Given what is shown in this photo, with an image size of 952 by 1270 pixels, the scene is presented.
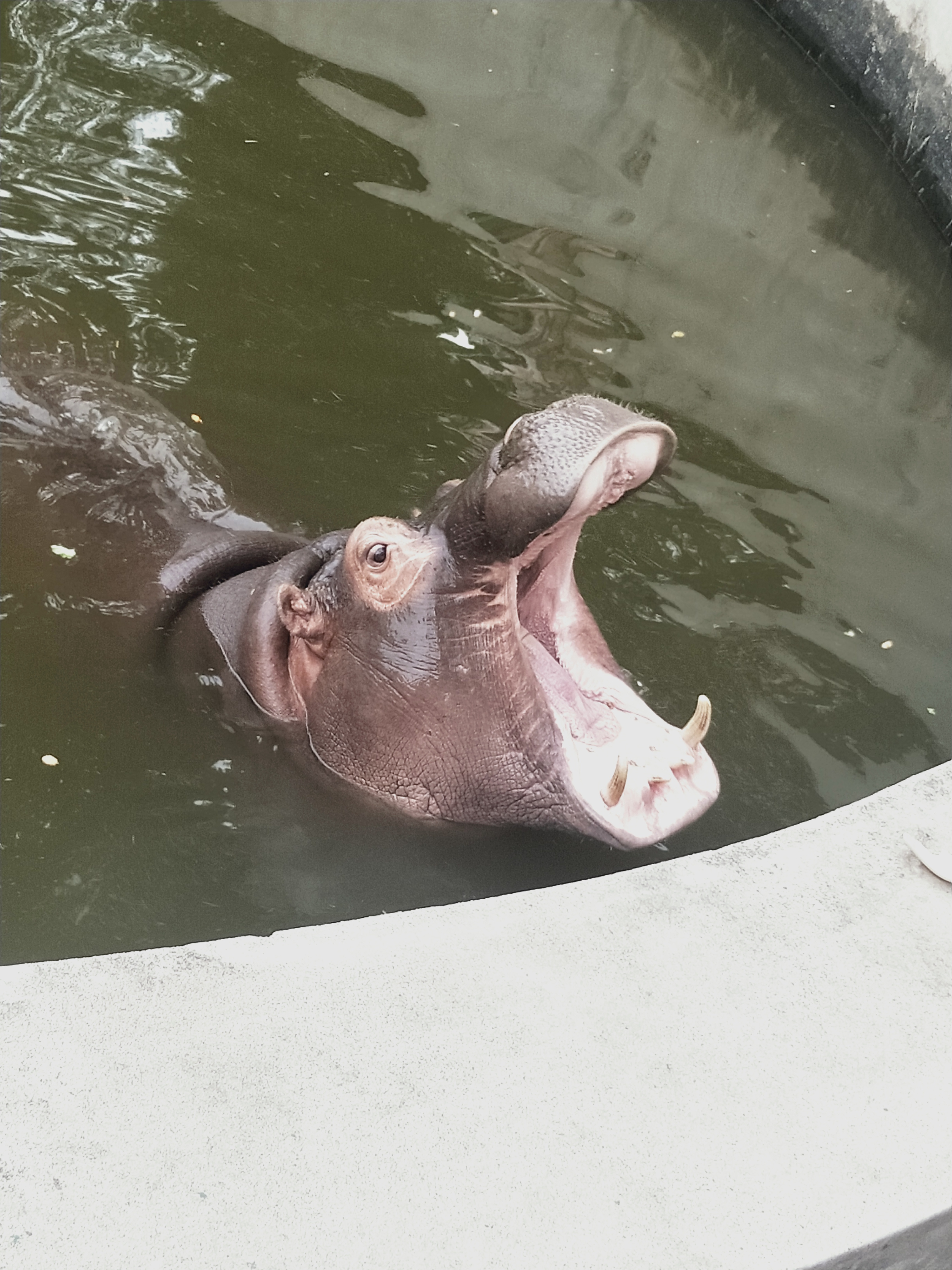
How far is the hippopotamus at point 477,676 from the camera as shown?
331cm

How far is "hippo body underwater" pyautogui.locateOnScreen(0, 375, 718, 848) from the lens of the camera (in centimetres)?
322

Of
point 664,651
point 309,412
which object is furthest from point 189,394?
point 664,651

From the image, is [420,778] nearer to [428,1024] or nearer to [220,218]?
[428,1024]

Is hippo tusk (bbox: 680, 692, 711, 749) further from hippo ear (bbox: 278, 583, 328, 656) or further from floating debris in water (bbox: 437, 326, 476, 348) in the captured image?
floating debris in water (bbox: 437, 326, 476, 348)

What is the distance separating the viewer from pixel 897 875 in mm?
2508

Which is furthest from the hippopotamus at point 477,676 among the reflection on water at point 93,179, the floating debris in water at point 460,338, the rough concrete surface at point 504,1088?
the floating debris in water at point 460,338

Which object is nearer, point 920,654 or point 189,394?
point 920,654

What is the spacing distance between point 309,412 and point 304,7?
4407 mm

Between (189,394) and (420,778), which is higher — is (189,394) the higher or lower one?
the lower one

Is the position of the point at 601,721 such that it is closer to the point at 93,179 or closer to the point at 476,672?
the point at 476,672

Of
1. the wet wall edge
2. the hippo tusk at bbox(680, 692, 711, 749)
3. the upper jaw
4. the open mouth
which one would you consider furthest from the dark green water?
the upper jaw

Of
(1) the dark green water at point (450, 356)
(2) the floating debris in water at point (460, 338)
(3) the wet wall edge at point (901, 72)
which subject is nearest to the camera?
(1) the dark green water at point (450, 356)

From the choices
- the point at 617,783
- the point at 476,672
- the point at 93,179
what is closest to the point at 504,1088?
the point at 617,783

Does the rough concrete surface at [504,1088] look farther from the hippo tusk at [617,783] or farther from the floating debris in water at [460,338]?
the floating debris in water at [460,338]
